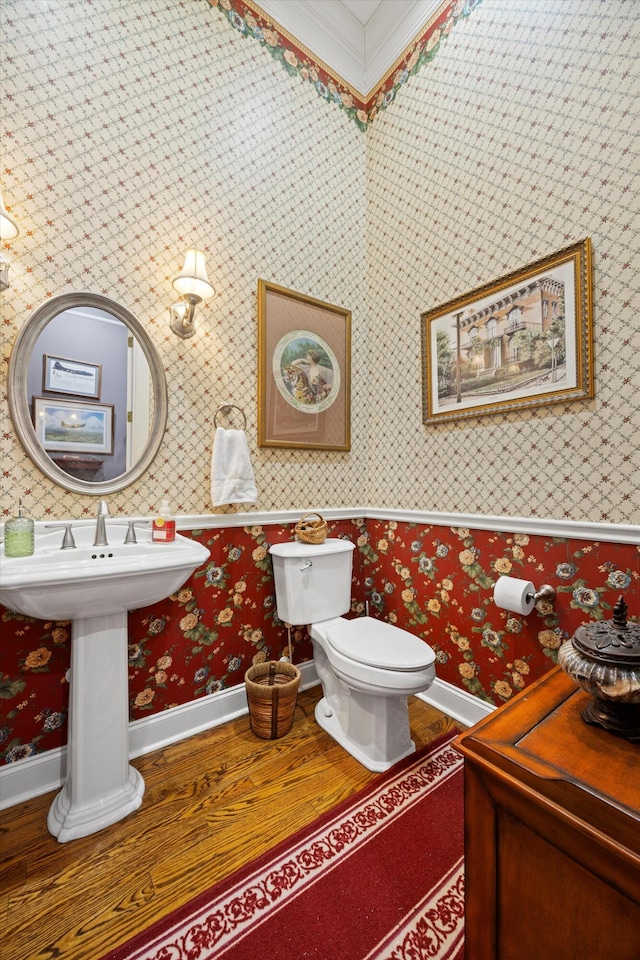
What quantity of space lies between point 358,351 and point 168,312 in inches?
43.5

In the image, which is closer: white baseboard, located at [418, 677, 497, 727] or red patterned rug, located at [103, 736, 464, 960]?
red patterned rug, located at [103, 736, 464, 960]

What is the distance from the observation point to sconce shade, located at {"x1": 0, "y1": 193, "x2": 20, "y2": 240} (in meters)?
1.28

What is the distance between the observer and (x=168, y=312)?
5.56 feet

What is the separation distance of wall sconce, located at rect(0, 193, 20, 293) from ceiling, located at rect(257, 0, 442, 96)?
1.87 m

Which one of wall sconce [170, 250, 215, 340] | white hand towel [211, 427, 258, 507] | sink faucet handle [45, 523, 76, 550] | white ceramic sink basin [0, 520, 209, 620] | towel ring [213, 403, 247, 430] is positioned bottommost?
white ceramic sink basin [0, 520, 209, 620]

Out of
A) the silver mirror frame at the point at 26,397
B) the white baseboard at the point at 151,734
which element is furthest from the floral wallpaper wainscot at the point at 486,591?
the silver mirror frame at the point at 26,397

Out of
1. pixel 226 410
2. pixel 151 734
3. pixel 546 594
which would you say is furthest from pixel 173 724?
pixel 546 594

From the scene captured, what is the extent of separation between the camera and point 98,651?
1302 millimetres

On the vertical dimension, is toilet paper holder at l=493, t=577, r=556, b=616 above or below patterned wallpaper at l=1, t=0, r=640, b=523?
below

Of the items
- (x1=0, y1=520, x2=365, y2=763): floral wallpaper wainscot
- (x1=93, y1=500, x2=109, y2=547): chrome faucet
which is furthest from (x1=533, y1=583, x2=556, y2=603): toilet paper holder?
(x1=93, y1=500, x2=109, y2=547): chrome faucet

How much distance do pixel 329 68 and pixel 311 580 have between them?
Result: 291 cm

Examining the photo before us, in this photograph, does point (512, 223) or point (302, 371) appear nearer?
point (512, 223)

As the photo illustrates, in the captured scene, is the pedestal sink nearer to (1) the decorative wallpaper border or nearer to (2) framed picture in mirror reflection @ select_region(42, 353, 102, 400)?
(2) framed picture in mirror reflection @ select_region(42, 353, 102, 400)

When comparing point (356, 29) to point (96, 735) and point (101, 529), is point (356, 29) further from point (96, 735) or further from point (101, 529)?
point (96, 735)
